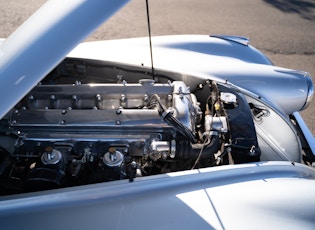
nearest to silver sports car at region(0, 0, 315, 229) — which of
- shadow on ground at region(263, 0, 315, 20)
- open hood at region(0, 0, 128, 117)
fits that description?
open hood at region(0, 0, 128, 117)

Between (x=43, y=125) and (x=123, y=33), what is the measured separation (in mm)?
3177

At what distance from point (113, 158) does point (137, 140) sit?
0.58ft

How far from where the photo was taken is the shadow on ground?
5.70 metres

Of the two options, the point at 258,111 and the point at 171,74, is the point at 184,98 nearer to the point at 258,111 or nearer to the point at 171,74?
the point at 171,74

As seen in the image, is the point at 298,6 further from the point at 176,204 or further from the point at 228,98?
the point at 176,204

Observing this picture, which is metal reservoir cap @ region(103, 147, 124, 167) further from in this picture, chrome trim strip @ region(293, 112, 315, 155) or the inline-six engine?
chrome trim strip @ region(293, 112, 315, 155)

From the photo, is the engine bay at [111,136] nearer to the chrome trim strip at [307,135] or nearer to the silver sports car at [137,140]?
the silver sports car at [137,140]

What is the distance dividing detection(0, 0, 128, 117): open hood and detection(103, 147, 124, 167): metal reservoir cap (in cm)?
52

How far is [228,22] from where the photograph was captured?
5.12m

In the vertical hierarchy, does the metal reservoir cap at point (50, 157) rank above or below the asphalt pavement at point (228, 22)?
below

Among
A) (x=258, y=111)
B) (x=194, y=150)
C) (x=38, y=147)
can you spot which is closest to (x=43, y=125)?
(x=38, y=147)

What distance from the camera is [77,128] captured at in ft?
5.38

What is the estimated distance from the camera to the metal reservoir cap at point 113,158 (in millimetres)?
1502

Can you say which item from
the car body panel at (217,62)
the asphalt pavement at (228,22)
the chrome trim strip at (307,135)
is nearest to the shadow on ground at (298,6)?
the asphalt pavement at (228,22)
